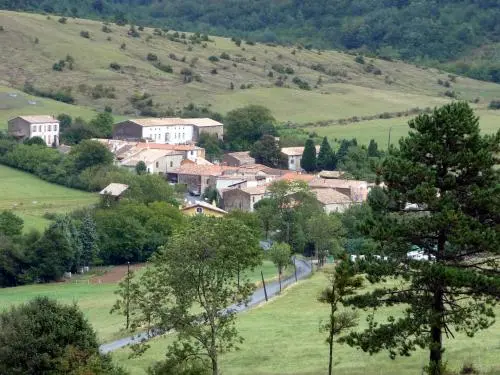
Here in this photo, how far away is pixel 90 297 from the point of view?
46.9 meters

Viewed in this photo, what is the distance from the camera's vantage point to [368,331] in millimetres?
23953

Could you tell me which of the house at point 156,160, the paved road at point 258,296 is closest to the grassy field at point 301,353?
the paved road at point 258,296

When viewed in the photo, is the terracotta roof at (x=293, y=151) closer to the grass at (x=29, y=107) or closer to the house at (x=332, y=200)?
the house at (x=332, y=200)

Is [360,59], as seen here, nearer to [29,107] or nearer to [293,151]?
[29,107]

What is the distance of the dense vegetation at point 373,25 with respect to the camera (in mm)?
170000

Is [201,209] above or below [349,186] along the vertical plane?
below

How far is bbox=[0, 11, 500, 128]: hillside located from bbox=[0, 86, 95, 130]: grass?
11.3 ft

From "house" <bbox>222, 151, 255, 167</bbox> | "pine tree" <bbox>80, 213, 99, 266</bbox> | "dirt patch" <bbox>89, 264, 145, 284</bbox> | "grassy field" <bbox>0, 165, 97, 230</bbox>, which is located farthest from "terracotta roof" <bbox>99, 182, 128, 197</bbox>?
"house" <bbox>222, 151, 255, 167</bbox>

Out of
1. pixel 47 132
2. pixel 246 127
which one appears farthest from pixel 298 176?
pixel 47 132

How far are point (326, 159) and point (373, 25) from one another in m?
102

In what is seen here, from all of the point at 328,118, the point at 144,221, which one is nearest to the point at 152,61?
the point at 328,118

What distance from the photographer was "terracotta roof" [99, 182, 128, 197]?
67.7 metres

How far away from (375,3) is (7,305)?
515ft

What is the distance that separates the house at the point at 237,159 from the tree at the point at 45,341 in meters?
56.2
